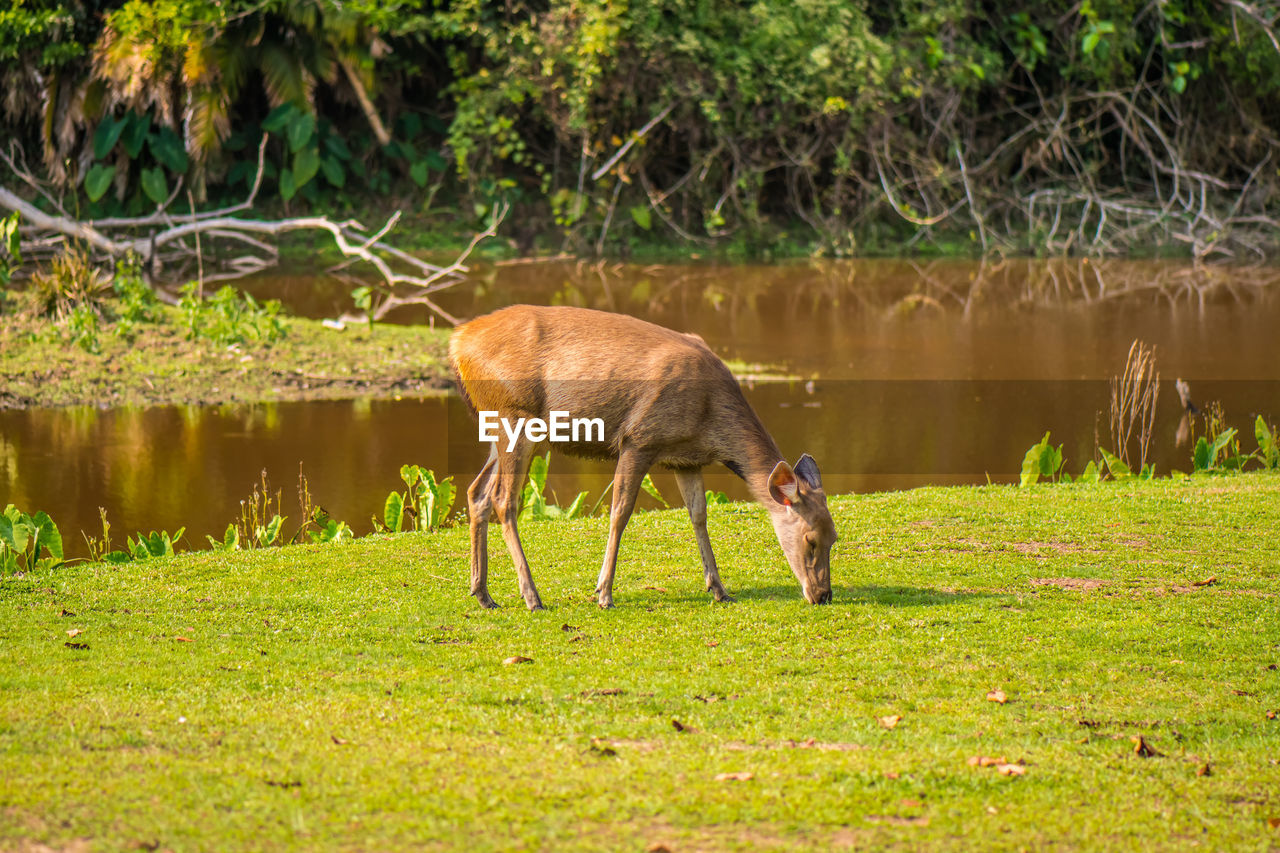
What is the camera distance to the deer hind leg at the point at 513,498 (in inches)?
289

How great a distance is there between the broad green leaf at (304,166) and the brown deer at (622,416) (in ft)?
58.6

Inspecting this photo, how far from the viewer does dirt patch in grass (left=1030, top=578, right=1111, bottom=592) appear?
7.79 m

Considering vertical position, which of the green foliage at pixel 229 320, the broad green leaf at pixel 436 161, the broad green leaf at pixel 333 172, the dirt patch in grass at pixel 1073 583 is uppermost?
the broad green leaf at pixel 436 161

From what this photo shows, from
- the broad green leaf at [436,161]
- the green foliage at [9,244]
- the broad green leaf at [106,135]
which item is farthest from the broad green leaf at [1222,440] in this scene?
the broad green leaf at [106,135]

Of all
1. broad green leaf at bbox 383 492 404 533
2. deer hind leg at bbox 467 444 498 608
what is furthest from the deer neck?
broad green leaf at bbox 383 492 404 533

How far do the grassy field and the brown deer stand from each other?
37cm

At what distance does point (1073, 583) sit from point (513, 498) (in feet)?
10.7

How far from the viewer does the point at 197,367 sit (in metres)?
14.8

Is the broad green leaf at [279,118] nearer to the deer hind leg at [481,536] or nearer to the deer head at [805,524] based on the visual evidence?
the deer hind leg at [481,536]

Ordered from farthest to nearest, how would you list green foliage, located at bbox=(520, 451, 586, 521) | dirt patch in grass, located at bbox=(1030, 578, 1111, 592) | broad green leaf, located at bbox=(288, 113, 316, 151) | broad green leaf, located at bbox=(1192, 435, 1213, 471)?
broad green leaf, located at bbox=(288, 113, 316, 151) < broad green leaf, located at bbox=(1192, 435, 1213, 471) < green foliage, located at bbox=(520, 451, 586, 521) < dirt patch in grass, located at bbox=(1030, 578, 1111, 592)

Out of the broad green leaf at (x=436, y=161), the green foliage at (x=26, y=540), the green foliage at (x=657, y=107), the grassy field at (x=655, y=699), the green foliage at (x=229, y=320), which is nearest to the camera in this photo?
the grassy field at (x=655, y=699)

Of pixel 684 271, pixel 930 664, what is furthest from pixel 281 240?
pixel 930 664

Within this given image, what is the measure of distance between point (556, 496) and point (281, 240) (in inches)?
611

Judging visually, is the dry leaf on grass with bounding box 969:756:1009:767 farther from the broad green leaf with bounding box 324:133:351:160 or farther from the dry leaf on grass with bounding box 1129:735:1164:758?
the broad green leaf with bounding box 324:133:351:160
